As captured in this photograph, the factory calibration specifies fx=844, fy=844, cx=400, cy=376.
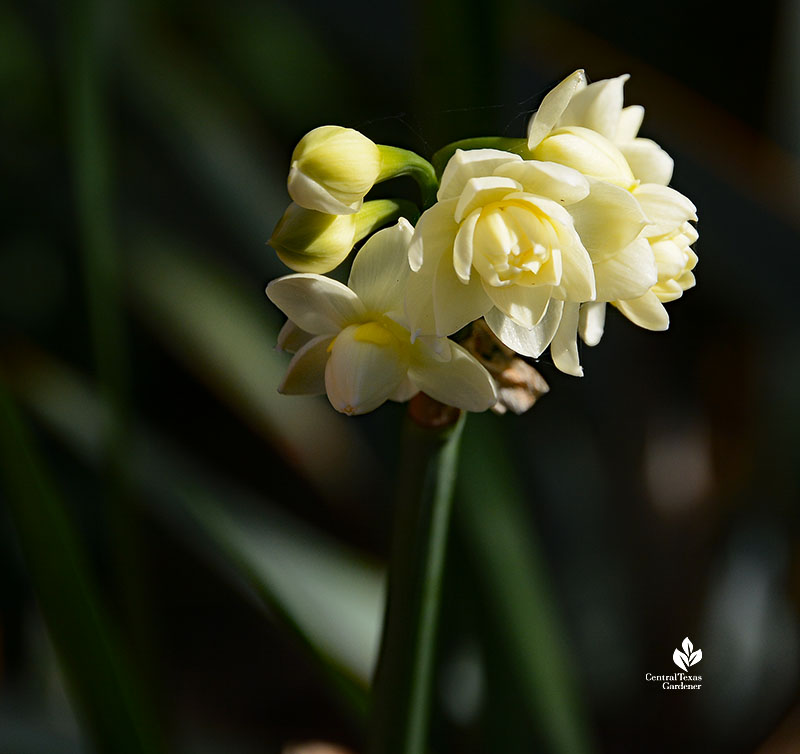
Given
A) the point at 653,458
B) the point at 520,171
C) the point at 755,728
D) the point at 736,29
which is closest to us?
the point at 520,171

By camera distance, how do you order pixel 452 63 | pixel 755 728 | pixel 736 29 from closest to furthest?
pixel 452 63 < pixel 755 728 < pixel 736 29

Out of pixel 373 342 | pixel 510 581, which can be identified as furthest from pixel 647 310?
pixel 510 581

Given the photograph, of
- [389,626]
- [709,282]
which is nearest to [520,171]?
[389,626]

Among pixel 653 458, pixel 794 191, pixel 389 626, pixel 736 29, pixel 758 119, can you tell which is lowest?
pixel 389 626

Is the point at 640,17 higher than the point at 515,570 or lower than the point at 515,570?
higher

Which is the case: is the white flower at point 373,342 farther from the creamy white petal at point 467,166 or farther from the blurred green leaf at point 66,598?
the blurred green leaf at point 66,598

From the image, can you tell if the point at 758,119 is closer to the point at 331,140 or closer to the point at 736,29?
the point at 736,29

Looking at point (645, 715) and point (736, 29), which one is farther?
point (736, 29)
